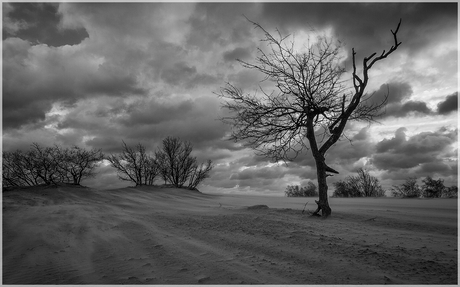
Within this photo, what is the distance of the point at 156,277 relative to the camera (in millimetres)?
2877

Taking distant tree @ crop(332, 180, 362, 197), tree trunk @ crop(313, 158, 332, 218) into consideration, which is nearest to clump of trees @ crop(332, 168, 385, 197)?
distant tree @ crop(332, 180, 362, 197)

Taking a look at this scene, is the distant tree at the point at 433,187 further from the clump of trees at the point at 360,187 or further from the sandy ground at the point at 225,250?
the sandy ground at the point at 225,250

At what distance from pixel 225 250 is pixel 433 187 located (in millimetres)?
36805

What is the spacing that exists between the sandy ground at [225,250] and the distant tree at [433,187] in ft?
94.0

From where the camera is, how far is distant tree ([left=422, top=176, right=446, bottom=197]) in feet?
90.4

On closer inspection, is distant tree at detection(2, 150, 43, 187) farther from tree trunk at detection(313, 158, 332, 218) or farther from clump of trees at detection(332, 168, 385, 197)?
clump of trees at detection(332, 168, 385, 197)

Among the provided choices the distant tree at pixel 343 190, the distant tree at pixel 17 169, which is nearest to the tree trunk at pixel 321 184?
the distant tree at pixel 17 169

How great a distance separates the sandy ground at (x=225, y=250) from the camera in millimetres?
2832

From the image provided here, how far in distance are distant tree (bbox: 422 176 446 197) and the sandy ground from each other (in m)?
28.7

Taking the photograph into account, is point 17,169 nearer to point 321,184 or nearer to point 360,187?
point 321,184

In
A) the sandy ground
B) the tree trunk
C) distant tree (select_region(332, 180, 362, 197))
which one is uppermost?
the tree trunk

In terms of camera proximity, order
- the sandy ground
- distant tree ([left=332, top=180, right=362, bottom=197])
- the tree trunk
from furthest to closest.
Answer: distant tree ([left=332, top=180, right=362, bottom=197]) < the tree trunk < the sandy ground

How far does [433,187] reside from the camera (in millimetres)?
29922

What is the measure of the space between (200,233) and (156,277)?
194 centimetres
